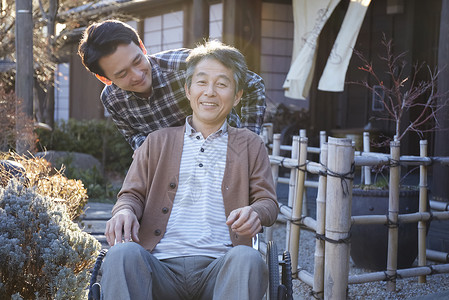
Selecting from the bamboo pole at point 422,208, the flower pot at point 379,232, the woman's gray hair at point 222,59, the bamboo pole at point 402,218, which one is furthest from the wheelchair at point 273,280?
Answer: the bamboo pole at point 422,208

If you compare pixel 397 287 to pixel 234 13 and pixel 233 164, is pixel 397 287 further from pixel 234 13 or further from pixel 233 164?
pixel 234 13

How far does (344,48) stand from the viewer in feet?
23.2

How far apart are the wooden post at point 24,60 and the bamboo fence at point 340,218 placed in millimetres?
3023

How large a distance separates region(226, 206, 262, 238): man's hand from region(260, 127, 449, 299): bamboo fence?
1.07 meters

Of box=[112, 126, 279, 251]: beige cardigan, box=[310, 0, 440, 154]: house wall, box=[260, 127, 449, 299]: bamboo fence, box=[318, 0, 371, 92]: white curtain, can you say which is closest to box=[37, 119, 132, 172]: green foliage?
box=[310, 0, 440, 154]: house wall

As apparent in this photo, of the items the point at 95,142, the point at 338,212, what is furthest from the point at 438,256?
the point at 95,142

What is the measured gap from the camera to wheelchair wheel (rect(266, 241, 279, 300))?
1906mm

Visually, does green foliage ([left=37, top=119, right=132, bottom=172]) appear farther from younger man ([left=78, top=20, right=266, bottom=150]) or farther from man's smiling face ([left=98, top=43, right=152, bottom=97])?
man's smiling face ([left=98, top=43, right=152, bottom=97])

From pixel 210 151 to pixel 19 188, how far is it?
1111 millimetres

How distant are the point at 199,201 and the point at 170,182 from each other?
0.14 meters

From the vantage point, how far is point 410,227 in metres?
4.02

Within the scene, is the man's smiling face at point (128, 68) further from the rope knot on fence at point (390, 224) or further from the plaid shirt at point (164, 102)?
the rope knot on fence at point (390, 224)

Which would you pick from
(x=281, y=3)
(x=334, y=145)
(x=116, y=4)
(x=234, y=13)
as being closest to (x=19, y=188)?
(x=334, y=145)

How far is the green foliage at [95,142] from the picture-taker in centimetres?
948
